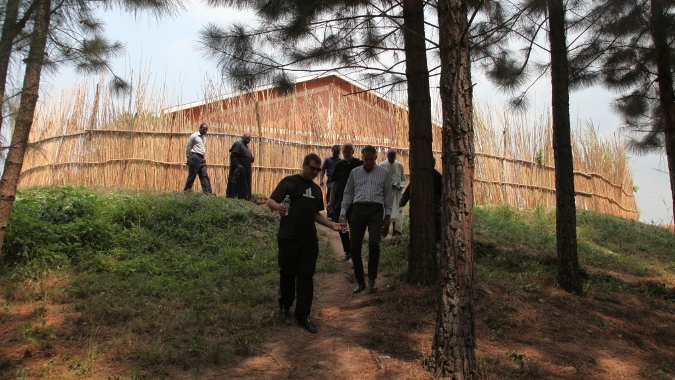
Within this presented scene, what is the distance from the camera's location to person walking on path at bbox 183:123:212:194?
1223cm

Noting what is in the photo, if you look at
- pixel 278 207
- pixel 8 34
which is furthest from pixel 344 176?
pixel 8 34

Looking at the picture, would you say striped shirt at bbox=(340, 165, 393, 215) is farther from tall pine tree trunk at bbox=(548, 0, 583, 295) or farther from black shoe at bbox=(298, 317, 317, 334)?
tall pine tree trunk at bbox=(548, 0, 583, 295)

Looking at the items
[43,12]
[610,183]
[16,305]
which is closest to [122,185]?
[16,305]

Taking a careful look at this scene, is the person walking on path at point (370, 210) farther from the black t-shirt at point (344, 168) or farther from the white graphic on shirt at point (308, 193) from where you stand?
the black t-shirt at point (344, 168)

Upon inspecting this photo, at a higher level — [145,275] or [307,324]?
[145,275]

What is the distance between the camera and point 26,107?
210 inches

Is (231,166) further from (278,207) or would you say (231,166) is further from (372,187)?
(278,207)

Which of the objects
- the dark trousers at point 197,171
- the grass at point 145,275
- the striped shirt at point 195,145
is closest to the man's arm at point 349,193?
the grass at point 145,275

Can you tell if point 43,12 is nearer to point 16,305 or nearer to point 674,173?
point 16,305

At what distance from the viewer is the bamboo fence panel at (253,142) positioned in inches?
533

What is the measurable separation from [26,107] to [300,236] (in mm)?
2736

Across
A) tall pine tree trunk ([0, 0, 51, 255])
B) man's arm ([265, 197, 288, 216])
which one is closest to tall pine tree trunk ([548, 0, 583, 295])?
man's arm ([265, 197, 288, 216])

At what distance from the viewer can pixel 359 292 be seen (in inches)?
269

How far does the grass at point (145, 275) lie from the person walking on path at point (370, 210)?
113 cm
